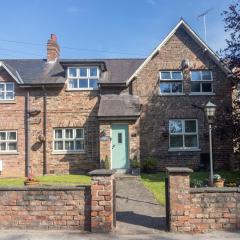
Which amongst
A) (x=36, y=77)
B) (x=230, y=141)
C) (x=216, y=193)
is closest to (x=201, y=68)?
(x=230, y=141)

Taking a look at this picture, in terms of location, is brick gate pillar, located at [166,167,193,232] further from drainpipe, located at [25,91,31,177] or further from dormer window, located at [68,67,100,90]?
drainpipe, located at [25,91,31,177]

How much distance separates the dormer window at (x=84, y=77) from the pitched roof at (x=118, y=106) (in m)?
1.03

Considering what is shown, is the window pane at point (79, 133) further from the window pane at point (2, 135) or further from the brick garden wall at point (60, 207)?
the brick garden wall at point (60, 207)

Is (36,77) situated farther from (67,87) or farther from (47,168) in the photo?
(47,168)

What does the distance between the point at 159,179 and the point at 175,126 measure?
4562 millimetres

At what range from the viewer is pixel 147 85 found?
949 inches

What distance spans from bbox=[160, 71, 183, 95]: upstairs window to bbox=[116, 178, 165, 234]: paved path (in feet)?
24.4

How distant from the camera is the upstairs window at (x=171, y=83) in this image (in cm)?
2428

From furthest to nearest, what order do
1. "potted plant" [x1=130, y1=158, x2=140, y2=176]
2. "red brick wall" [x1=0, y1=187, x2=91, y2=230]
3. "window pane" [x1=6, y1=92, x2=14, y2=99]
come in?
"window pane" [x1=6, y1=92, x2=14, y2=99] → "potted plant" [x1=130, y1=158, x2=140, y2=176] → "red brick wall" [x1=0, y1=187, x2=91, y2=230]

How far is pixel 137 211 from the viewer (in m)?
13.0

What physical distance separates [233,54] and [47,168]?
11307mm

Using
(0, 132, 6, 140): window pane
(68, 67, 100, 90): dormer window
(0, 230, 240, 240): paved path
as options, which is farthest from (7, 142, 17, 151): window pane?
(0, 230, 240, 240): paved path

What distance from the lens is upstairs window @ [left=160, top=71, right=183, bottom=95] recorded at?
79.7 ft

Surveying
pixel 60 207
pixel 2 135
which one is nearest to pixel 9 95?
pixel 2 135
